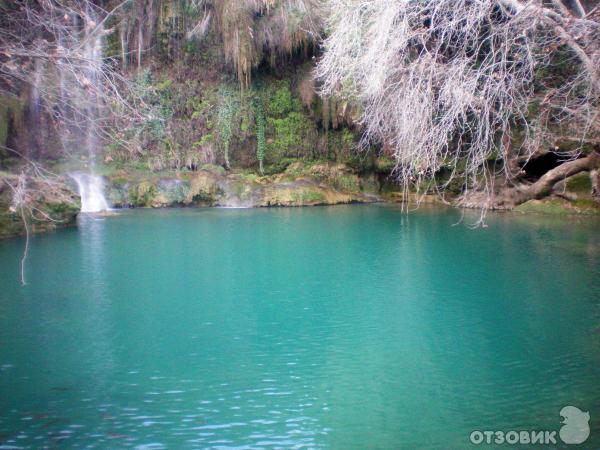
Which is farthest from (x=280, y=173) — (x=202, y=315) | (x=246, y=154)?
(x=202, y=315)

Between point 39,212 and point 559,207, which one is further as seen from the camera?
point 559,207

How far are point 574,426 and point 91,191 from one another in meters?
16.7

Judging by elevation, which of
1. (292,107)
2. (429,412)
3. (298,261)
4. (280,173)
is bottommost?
(429,412)

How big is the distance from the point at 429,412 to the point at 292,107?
18380 mm

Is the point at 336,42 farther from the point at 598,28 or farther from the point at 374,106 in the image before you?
the point at 598,28

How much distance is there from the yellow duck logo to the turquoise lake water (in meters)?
0.07

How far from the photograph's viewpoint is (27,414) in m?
4.15

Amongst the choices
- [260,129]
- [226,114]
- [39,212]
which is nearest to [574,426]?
[39,212]

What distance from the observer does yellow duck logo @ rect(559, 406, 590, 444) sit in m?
3.81

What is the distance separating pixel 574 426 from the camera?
13.0 ft

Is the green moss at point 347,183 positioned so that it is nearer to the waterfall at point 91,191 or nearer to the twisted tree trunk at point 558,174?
the twisted tree trunk at point 558,174

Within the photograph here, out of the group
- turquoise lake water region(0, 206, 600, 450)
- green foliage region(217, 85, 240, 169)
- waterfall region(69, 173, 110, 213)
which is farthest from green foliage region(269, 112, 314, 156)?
turquoise lake water region(0, 206, 600, 450)

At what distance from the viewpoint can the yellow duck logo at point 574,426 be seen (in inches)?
150

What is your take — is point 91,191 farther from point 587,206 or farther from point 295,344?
point 587,206
